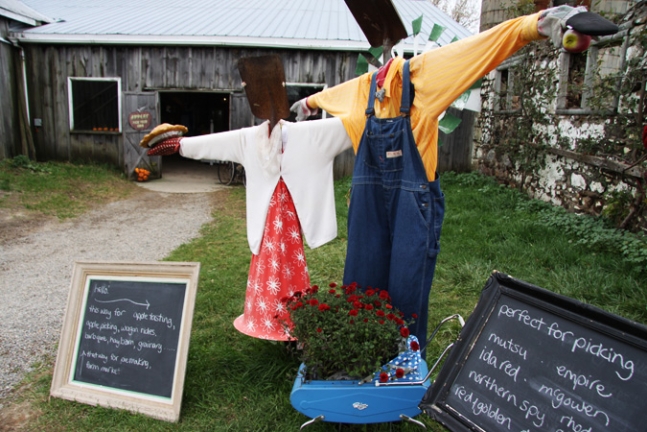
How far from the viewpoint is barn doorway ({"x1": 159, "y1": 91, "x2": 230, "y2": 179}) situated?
14594 mm

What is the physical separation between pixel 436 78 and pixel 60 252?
4.62 meters

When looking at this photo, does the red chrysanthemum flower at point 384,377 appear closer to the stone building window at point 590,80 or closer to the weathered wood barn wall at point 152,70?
the stone building window at point 590,80

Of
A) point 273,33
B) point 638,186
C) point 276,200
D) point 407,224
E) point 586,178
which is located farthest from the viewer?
point 273,33

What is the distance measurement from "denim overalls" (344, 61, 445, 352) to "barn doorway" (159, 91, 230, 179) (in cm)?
1227

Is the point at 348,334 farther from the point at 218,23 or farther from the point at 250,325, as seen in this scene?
the point at 218,23

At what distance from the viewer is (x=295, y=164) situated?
7.84 feet

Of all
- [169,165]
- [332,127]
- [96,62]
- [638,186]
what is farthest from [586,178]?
[169,165]

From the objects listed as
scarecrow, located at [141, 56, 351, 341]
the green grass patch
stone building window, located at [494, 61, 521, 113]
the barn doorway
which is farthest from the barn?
scarecrow, located at [141, 56, 351, 341]

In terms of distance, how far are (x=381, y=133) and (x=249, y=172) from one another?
2.59ft

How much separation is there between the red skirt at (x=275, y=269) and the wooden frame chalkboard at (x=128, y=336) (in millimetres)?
384

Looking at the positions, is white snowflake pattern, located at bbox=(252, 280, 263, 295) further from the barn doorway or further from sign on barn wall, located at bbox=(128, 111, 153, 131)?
the barn doorway

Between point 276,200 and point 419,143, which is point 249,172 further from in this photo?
point 419,143

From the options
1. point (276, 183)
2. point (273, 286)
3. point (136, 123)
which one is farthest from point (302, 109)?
point (136, 123)

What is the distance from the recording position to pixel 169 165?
1280 centimetres
